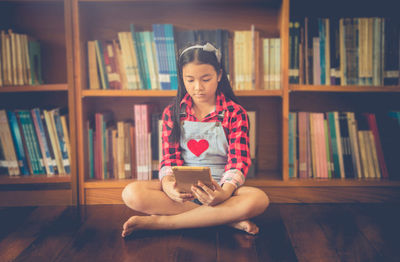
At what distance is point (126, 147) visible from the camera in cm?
188

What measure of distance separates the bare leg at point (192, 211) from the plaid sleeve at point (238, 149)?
0.23 ft

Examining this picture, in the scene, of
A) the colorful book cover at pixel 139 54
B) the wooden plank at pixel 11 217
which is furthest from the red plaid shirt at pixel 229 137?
the wooden plank at pixel 11 217

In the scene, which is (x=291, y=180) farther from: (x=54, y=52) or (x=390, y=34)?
(x=54, y=52)

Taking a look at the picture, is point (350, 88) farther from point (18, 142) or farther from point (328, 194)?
point (18, 142)

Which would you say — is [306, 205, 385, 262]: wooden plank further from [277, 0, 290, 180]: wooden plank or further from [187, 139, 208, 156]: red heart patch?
[187, 139, 208, 156]: red heart patch

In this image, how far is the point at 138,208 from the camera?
1453 mm

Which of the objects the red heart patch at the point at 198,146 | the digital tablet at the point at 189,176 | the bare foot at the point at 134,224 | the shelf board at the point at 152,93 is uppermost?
the shelf board at the point at 152,93

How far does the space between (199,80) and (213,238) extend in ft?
1.93

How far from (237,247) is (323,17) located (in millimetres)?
1297

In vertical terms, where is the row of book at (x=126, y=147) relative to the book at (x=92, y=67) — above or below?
below

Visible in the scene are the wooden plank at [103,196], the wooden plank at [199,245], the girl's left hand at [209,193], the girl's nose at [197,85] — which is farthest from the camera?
the wooden plank at [103,196]

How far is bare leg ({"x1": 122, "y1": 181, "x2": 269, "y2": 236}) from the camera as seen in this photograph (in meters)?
1.40

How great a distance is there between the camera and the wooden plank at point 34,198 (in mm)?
1858

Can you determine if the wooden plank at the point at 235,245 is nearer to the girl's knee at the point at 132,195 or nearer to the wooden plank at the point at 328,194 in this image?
the girl's knee at the point at 132,195
